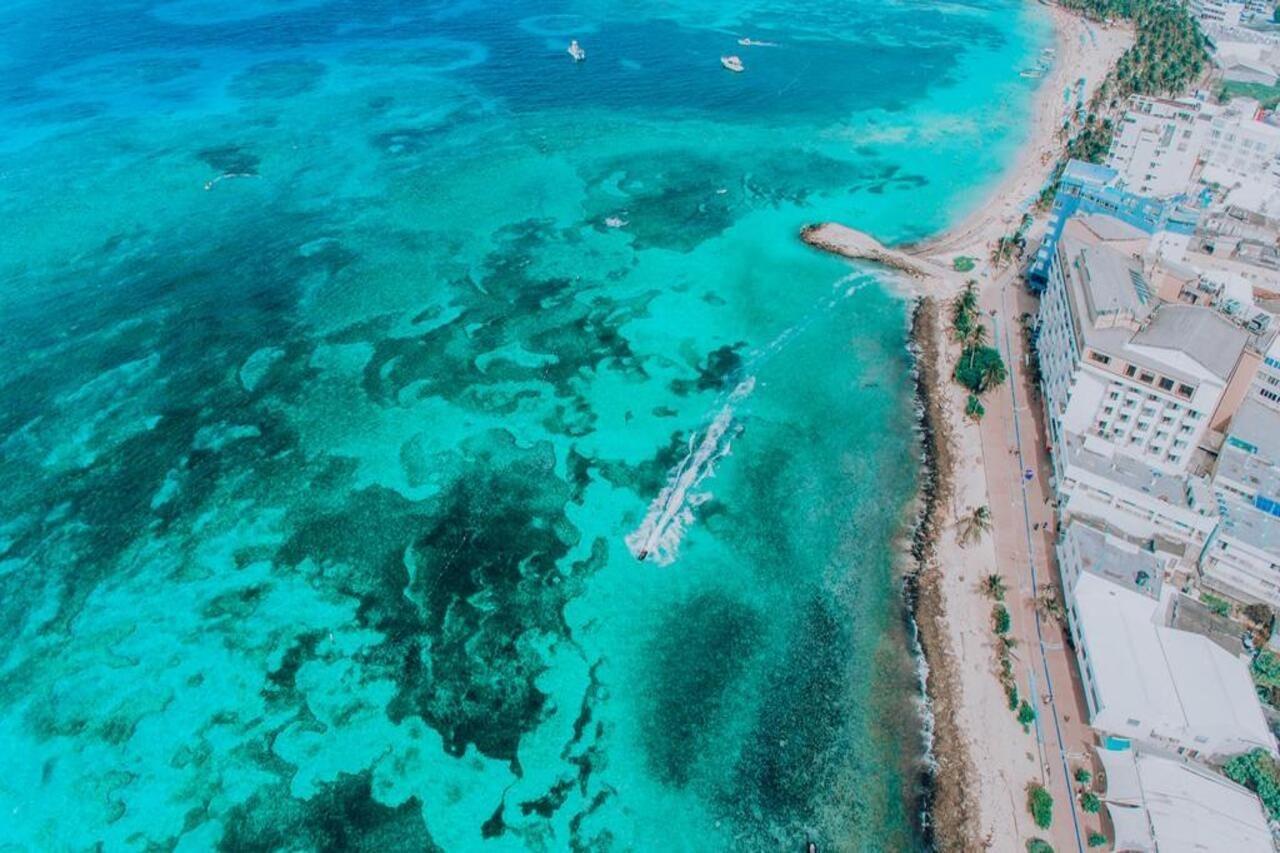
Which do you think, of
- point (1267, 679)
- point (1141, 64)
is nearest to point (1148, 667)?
point (1267, 679)

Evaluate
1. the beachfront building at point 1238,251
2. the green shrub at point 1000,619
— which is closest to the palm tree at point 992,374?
the beachfront building at point 1238,251

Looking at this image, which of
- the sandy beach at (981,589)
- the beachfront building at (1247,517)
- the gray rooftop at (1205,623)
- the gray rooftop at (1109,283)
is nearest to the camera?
the sandy beach at (981,589)

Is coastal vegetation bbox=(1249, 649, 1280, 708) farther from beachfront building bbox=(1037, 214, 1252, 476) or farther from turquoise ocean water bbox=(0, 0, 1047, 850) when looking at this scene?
turquoise ocean water bbox=(0, 0, 1047, 850)

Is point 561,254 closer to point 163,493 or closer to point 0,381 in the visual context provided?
point 163,493

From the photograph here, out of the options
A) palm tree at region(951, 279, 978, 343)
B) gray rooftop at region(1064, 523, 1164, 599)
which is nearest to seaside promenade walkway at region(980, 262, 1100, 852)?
palm tree at region(951, 279, 978, 343)

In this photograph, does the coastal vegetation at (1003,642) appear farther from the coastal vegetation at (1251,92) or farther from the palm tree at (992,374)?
the coastal vegetation at (1251,92)

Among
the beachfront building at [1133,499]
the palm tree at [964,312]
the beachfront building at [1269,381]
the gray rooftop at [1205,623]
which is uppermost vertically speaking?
the beachfront building at [1269,381]
